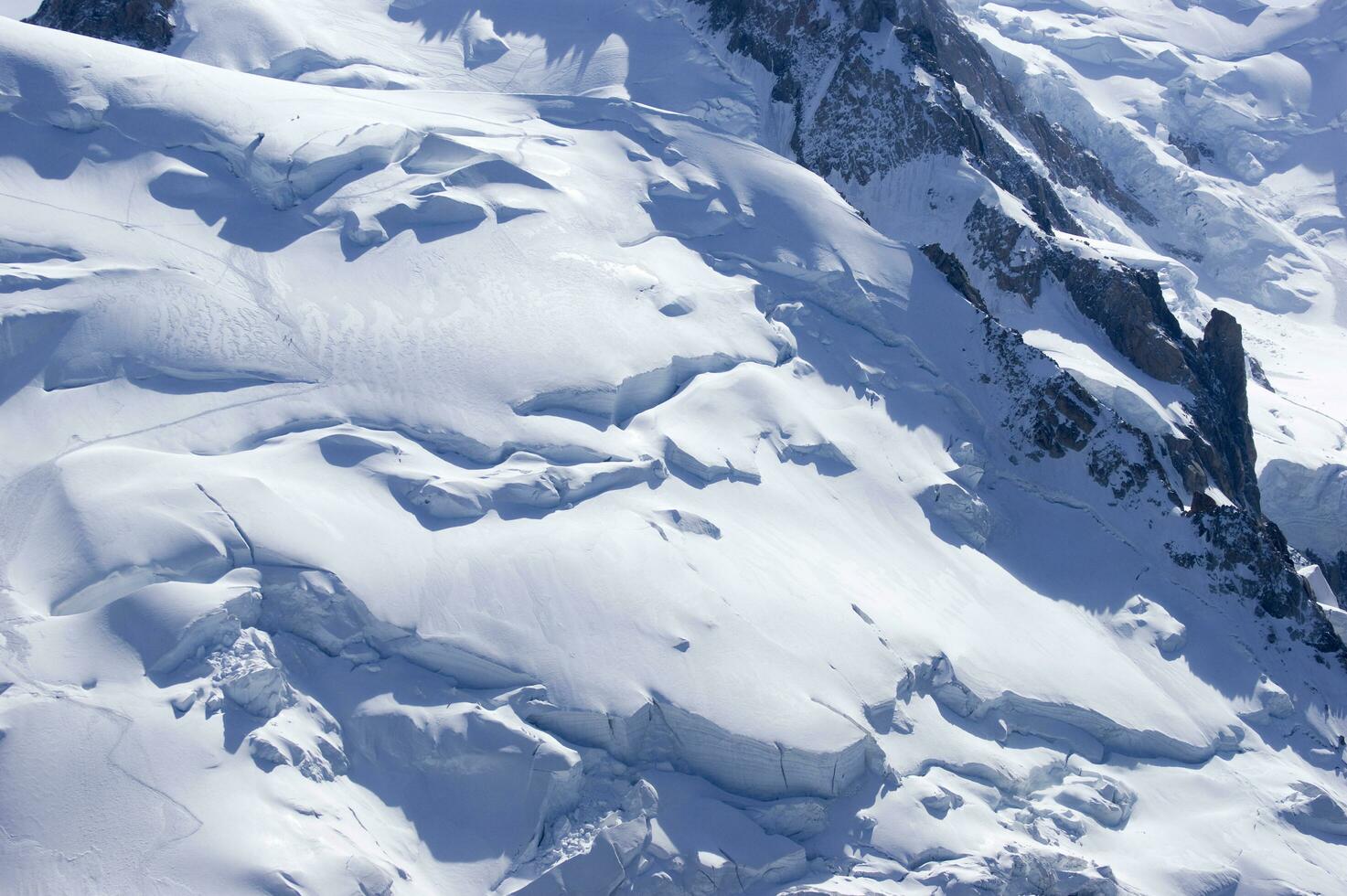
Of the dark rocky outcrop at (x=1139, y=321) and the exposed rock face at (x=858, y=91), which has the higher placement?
the exposed rock face at (x=858, y=91)

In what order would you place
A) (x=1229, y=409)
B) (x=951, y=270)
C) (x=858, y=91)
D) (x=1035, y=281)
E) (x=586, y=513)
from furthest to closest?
(x=858, y=91), (x=1229, y=409), (x=1035, y=281), (x=951, y=270), (x=586, y=513)

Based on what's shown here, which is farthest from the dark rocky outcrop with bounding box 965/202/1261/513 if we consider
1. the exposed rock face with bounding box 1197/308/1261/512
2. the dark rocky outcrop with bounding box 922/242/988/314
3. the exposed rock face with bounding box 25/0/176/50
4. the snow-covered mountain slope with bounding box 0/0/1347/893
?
the exposed rock face with bounding box 25/0/176/50

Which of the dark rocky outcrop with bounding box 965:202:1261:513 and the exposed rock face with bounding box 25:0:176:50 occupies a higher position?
the exposed rock face with bounding box 25:0:176:50

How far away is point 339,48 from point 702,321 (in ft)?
64.5

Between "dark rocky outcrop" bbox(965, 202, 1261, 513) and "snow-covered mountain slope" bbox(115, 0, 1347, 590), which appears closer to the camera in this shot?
"dark rocky outcrop" bbox(965, 202, 1261, 513)

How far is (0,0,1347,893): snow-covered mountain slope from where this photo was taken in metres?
22.3

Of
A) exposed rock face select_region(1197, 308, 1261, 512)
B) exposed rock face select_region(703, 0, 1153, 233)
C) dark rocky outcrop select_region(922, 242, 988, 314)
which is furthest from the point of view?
exposed rock face select_region(703, 0, 1153, 233)

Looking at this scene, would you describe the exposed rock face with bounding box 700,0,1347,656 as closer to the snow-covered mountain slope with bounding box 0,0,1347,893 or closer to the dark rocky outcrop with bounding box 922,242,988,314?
the dark rocky outcrop with bounding box 922,242,988,314

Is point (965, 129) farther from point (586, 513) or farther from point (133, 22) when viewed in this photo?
point (133, 22)

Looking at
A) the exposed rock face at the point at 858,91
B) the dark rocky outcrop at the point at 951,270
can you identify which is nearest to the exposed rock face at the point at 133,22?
the exposed rock face at the point at 858,91

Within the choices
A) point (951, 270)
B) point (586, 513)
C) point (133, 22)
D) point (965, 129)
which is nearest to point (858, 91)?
point (965, 129)

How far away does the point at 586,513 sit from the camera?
2766cm

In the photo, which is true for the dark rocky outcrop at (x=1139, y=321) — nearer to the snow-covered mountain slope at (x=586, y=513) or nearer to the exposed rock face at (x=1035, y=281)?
the exposed rock face at (x=1035, y=281)

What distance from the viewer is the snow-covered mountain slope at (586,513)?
877 inches
